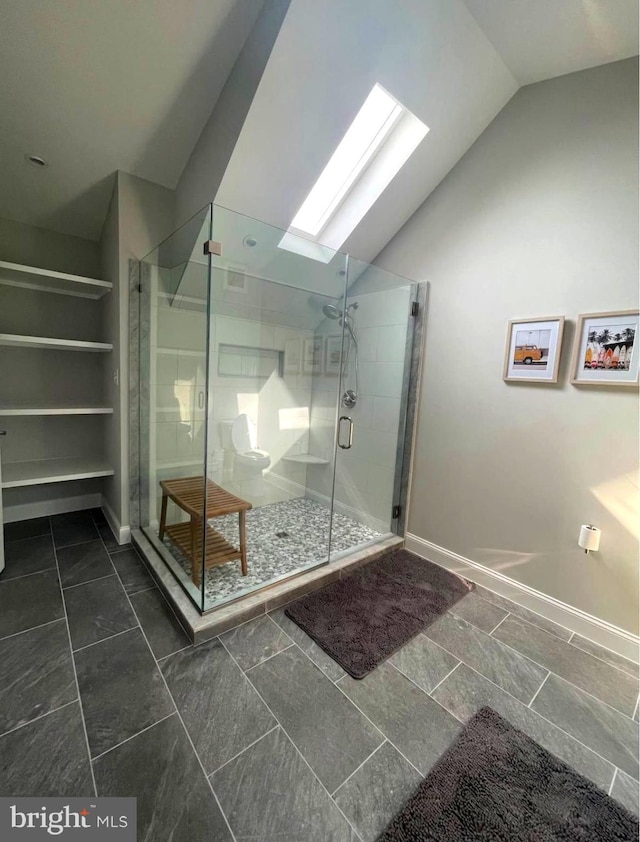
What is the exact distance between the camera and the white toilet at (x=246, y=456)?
9.76ft

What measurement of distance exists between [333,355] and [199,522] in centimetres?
182

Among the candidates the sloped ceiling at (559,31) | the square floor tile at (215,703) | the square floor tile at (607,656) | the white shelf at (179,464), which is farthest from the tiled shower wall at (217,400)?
the square floor tile at (607,656)

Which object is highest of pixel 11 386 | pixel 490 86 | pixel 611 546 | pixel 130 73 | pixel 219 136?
pixel 490 86

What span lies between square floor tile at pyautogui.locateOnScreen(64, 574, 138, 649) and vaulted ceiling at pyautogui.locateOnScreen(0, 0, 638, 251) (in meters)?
2.36

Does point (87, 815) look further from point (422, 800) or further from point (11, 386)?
point (11, 386)

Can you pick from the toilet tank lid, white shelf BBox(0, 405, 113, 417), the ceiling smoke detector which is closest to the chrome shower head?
the toilet tank lid

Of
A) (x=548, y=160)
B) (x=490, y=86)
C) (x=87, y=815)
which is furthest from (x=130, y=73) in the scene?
(x=87, y=815)

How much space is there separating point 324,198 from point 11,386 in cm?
285

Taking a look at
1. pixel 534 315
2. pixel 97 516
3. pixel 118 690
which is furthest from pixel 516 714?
pixel 97 516

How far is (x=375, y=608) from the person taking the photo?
79.0 inches

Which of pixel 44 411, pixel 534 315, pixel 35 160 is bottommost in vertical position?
pixel 44 411

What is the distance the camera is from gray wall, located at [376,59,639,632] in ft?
5.67

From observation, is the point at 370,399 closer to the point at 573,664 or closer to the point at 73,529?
the point at 573,664

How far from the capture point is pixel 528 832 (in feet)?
3.45
